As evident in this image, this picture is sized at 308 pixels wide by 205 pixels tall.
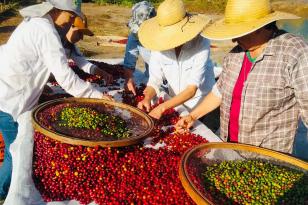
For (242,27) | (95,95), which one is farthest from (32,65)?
(242,27)

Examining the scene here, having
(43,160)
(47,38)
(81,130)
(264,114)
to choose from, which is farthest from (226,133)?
(47,38)

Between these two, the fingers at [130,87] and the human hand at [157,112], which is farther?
the fingers at [130,87]

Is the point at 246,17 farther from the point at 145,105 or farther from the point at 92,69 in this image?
the point at 92,69

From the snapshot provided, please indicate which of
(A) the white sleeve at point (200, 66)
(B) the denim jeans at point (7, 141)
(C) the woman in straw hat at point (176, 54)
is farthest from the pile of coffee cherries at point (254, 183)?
(B) the denim jeans at point (7, 141)

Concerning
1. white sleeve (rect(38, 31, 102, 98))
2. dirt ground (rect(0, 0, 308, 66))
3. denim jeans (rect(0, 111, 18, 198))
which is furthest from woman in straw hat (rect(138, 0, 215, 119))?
dirt ground (rect(0, 0, 308, 66))

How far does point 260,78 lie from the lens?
284 cm

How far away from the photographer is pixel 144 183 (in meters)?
2.40

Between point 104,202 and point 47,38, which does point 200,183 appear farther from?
point 47,38

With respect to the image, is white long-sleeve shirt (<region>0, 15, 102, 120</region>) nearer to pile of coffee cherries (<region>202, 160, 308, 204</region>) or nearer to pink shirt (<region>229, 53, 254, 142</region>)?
pink shirt (<region>229, 53, 254, 142</region>)

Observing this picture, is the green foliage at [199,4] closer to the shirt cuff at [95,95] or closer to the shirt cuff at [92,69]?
the shirt cuff at [92,69]

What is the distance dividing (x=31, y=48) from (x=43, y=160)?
1.13 meters

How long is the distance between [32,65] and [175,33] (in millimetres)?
1341

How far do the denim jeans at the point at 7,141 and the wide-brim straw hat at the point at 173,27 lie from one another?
1.49m

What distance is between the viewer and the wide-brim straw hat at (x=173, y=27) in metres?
3.57
